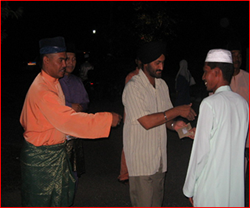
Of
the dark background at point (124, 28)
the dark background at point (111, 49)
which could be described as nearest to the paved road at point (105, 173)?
the dark background at point (111, 49)

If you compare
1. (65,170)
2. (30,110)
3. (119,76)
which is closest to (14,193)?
(65,170)

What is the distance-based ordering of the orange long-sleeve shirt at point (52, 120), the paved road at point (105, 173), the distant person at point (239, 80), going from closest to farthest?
1. the orange long-sleeve shirt at point (52, 120)
2. the distant person at point (239, 80)
3. the paved road at point (105, 173)

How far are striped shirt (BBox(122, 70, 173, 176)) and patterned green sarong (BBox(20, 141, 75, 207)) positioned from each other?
0.72 meters

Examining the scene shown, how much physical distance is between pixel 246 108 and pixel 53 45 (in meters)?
1.99

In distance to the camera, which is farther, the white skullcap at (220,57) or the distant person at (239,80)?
the distant person at (239,80)

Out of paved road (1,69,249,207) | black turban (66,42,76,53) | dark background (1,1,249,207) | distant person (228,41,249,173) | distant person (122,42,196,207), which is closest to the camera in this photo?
distant person (122,42,196,207)

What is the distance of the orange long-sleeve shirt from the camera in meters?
2.97

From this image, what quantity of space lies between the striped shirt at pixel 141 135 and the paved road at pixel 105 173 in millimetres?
1696

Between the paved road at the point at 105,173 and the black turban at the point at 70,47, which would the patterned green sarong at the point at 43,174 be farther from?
the black turban at the point at 70,47

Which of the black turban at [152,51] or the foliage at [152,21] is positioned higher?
the foliage at [152,21]

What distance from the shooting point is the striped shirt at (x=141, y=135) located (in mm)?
3303

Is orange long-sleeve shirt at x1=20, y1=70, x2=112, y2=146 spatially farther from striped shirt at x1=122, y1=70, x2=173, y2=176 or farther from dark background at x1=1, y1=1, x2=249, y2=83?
dark background at x1=1, y1=1, x2=249, y2=83

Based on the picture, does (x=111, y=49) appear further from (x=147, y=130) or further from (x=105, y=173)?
(x=147, y=130)

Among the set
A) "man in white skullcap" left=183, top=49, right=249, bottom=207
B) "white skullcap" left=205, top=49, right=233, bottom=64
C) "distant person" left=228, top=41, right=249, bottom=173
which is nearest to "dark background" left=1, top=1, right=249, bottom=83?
"distant person" left=228, top=41, right=249, bottom=173
